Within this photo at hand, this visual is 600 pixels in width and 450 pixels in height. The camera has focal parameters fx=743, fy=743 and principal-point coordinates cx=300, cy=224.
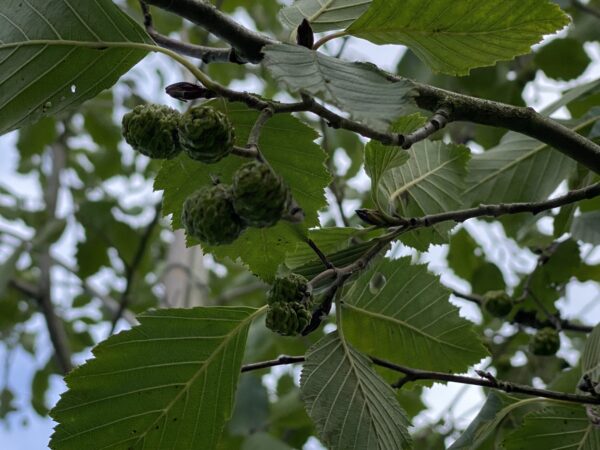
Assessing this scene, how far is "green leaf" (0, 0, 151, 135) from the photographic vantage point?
0.93m

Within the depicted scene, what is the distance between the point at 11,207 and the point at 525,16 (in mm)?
3158

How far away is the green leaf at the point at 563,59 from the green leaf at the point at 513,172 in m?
0.75

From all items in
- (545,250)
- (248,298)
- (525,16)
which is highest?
(248,298)

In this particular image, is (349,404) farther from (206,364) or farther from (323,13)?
(323,13)

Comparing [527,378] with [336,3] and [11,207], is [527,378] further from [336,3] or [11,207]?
[11,207]

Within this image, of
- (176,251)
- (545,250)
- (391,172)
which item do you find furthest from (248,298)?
(391,172)

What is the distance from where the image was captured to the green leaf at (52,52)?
0.93 m

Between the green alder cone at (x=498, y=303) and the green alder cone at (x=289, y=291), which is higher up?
the green alder cone at (x=289, y=291)

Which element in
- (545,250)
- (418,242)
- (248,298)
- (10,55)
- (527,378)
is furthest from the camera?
(248,298)

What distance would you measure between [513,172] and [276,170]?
2.31 ft

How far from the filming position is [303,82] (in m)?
0.75

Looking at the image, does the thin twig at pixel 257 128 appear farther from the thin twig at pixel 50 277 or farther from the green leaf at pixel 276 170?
the thin twig at pixel 50 277

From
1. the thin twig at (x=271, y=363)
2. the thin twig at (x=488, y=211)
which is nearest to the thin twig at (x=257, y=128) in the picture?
the thin twig at (x=488, y=211)

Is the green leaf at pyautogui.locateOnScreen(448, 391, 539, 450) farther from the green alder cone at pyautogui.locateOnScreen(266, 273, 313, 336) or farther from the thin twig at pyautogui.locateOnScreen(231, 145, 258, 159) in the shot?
the thin twig at pyautogui.locateOnScreen(231, 145, 258, 159)
